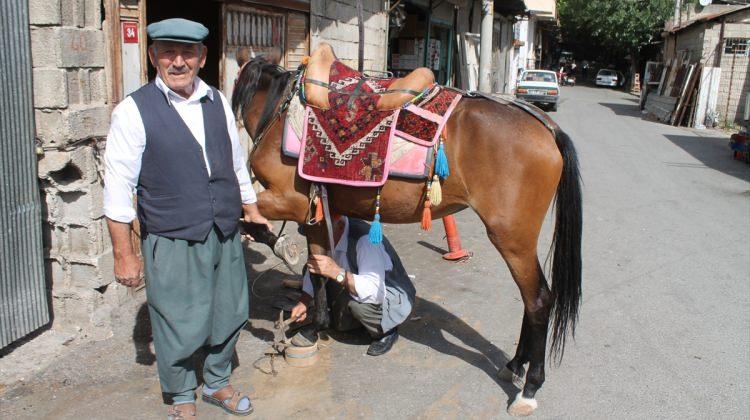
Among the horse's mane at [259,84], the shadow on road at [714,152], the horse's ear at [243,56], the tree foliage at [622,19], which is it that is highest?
the tree foliage at [622,19]

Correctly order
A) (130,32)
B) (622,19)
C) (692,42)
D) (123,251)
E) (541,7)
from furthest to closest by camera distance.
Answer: (622,19) → (541,7) → (692,42) → (130,32) → (123,251)

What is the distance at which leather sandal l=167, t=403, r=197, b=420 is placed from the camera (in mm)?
3010

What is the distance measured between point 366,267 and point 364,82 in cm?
108

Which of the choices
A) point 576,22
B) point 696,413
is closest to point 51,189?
point 696,413

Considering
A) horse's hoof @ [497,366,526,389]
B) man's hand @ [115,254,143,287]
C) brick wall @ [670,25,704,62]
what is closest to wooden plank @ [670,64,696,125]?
brick wall @ [670,25,704,62]

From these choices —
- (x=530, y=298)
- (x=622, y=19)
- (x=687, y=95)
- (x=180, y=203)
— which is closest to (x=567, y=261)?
Result: (x=530, y=298)

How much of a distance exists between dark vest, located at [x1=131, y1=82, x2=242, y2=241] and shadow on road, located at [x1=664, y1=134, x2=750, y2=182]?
10.3 meters

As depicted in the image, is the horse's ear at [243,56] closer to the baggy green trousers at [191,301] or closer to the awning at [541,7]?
the baggy green trousers at [191,301]

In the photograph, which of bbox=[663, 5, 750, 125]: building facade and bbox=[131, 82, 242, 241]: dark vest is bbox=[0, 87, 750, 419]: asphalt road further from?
bbox=[663, 5, 750, 125]: building facade

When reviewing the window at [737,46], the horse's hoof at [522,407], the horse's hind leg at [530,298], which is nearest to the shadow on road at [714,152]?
the window at [737,46]

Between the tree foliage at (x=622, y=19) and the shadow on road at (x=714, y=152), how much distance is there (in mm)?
25000

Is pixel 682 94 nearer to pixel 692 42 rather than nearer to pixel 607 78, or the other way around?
pixel 692 42

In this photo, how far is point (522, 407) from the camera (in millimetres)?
3287

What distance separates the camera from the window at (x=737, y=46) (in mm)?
19080
